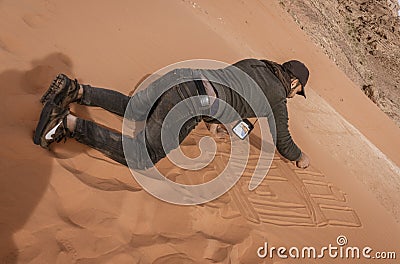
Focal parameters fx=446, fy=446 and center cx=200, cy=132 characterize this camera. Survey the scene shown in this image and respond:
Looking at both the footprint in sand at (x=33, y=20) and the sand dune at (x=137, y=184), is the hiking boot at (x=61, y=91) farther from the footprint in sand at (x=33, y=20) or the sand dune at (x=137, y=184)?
the footprint in sand at (x=33, y=20)

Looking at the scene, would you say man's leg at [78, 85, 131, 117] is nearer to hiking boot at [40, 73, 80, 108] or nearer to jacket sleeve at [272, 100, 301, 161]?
hiking boot at [40, 73, 80, 108]

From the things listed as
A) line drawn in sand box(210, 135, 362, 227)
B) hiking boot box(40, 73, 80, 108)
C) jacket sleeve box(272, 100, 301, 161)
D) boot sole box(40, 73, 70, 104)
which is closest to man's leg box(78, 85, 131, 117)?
hiking boot box(40, 73, 80, 108)

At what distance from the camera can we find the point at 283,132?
3.70 meters

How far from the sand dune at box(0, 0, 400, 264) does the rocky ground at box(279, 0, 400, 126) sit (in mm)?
2765

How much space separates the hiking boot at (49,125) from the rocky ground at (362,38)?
7303 mm

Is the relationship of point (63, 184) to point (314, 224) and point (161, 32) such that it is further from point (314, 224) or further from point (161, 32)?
point (161, 32)

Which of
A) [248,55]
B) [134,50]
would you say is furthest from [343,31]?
[134,50]

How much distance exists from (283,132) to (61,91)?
179cm

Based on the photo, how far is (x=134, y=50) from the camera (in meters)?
5.10

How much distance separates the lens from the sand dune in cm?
279

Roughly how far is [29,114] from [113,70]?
1.36 m

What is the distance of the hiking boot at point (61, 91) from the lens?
325 centimetres

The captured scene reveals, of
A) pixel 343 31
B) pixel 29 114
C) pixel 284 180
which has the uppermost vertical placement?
pixel 343 31

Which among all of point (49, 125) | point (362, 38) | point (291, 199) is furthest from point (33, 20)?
point (362, 38)
